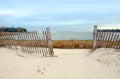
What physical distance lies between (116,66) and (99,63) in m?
0.95

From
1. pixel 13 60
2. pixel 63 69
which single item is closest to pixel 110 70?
pixel 63 69

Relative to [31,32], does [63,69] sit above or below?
below

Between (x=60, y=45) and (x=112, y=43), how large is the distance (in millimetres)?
9522

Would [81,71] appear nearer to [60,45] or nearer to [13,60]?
[13,60]

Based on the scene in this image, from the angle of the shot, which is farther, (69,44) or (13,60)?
(69,44)

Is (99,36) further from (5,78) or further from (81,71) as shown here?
(5,78)

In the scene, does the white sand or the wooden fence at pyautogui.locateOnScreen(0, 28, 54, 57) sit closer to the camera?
the white sand

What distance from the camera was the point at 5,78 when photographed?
9.52 metres

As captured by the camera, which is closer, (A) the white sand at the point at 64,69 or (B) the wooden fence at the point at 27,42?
(A) the white sand at the point at 64,69

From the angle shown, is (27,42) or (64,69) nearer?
(64,69)

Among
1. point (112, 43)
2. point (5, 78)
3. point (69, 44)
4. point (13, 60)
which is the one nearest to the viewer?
point (5, 78)

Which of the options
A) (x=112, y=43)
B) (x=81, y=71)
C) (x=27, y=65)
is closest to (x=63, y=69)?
(x=81, y=71)

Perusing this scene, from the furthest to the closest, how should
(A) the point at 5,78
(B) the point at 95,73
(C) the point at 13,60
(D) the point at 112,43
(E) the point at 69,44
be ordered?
(E) the point at 69,44, (D) the point at 112,43, (C) the point at 13,60, (B) the point at 95,73, (A) the point at 5,78

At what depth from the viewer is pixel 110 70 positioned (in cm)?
1196
